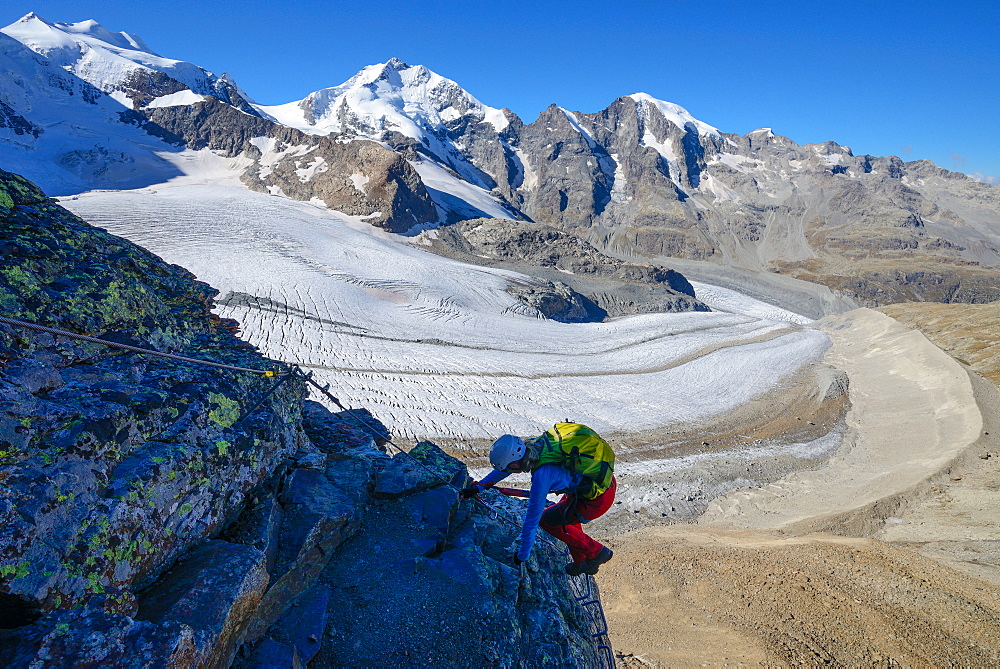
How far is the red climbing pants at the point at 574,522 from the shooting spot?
566 cm

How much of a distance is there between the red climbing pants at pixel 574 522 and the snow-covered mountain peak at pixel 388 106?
10715cm

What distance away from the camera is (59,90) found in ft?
235

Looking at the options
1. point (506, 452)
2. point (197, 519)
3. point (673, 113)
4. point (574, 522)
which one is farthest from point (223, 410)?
point (673, 113)

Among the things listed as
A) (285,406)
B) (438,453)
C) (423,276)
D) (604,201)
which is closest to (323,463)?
(285,406)

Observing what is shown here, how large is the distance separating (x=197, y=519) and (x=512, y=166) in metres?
133

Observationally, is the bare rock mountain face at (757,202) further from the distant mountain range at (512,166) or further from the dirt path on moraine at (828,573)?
the dirt path on moraine at (828,573)

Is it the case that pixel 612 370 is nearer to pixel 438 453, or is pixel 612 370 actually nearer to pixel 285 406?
pixel 438 453

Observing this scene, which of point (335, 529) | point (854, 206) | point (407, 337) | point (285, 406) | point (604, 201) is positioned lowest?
point (407, 337)

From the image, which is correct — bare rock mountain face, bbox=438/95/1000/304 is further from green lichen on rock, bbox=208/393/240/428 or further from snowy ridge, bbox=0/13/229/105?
green lichen on rock, bbox=208/393/240/428

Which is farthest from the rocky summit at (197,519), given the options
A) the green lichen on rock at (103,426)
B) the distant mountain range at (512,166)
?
the distant mountain range at (512,166)

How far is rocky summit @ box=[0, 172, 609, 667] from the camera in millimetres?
2836

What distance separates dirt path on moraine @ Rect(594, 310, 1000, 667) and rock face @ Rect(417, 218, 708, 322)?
2657cm

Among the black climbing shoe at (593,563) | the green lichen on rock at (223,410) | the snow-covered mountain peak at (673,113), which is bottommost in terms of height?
the black climbing shoe at (593,563)

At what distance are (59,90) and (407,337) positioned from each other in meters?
84.1
